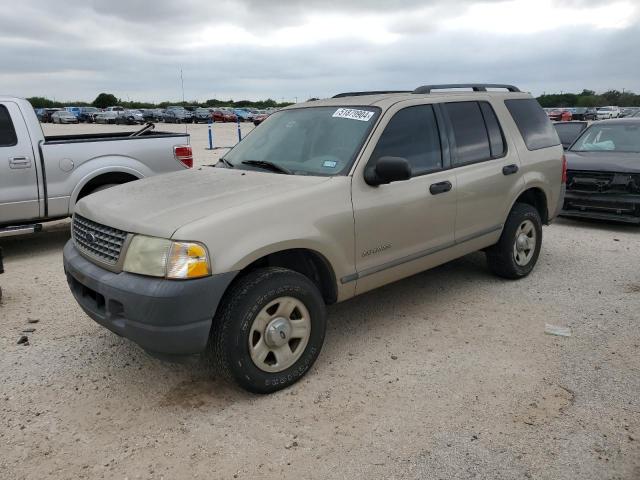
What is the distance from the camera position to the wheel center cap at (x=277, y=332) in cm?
332

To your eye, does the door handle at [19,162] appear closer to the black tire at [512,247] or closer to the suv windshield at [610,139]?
the black tire at [512,247]

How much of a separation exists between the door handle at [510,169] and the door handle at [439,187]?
0.87m

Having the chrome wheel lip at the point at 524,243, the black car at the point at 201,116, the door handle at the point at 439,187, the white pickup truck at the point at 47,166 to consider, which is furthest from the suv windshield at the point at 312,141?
the black car at the point at 201,116

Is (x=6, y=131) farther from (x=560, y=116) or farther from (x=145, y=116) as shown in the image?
(x=145, y=116)

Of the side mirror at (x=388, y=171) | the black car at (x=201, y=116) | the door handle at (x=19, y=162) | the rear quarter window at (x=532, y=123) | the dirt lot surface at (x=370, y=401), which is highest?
the black car at (x=201, y=116)

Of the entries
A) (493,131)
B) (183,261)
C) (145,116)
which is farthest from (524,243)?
(145,116)

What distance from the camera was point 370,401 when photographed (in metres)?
3.34

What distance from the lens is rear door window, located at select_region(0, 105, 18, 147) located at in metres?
6.46

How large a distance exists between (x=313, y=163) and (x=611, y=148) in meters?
6.77

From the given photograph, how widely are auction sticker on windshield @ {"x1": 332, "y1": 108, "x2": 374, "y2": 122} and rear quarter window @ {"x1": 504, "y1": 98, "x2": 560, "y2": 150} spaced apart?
1.94m

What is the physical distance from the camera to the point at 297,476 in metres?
2.68

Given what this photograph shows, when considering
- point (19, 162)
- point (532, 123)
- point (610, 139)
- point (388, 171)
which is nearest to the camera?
point (388, 171)

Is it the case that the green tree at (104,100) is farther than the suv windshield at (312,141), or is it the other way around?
the green tree at (104,100)

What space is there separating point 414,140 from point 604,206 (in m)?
4.86
